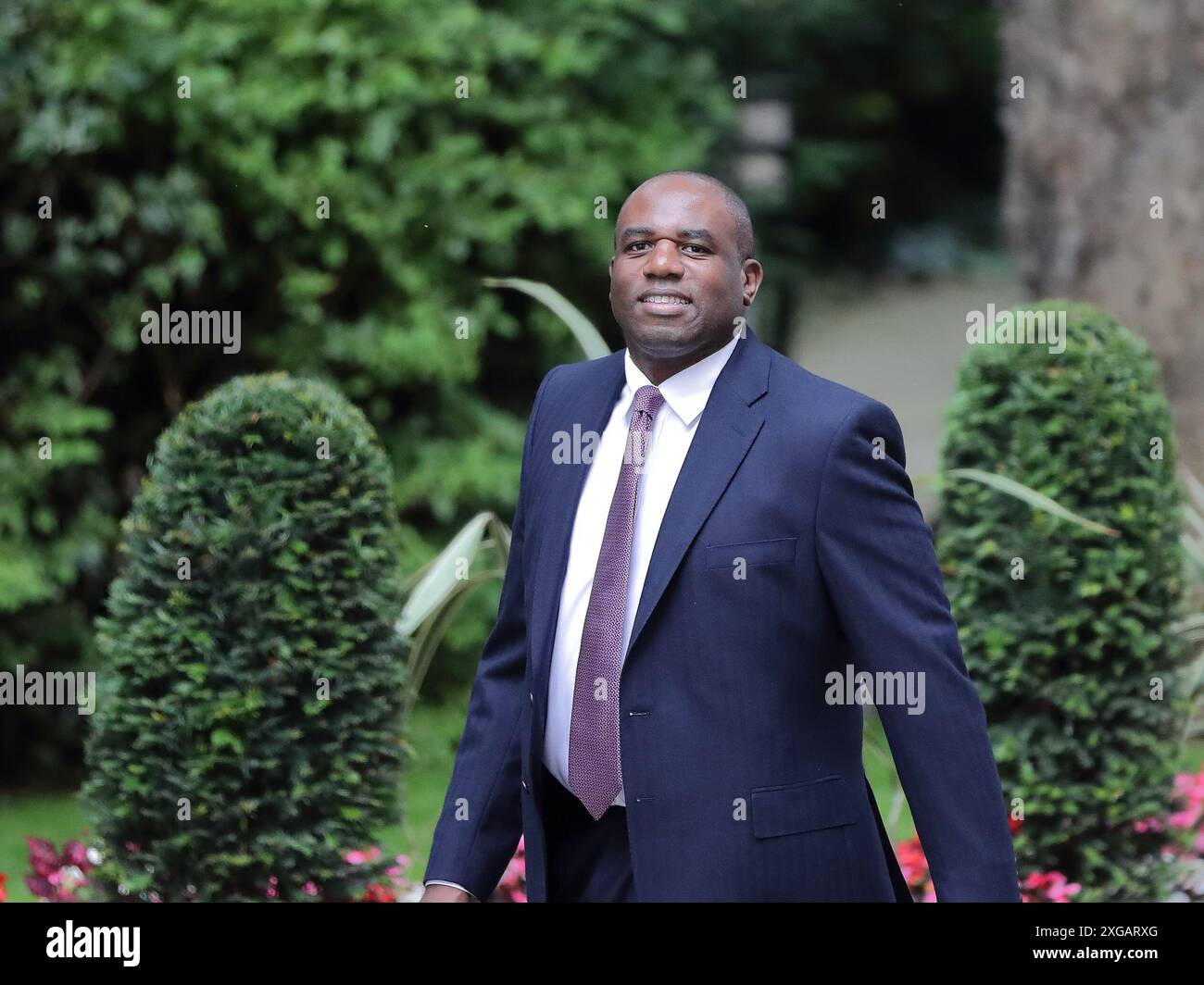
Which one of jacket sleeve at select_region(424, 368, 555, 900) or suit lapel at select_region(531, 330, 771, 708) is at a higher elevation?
suit lapel at select_region(531, 330, 771, 708)

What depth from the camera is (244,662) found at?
3.68m

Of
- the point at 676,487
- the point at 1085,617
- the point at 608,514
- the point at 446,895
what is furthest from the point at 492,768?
the point at 1085,617

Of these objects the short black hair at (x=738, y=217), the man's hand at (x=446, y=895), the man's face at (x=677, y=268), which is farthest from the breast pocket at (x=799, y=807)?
the short black hair at (x=738, y=217)

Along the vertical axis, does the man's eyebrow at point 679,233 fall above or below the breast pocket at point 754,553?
above

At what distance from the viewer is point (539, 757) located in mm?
2336

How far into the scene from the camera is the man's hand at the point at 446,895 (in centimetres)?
244

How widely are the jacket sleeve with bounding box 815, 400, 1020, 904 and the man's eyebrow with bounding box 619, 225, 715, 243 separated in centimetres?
35

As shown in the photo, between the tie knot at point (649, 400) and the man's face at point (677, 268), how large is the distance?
7 cm

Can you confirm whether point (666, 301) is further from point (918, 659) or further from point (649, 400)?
point (918, 659)

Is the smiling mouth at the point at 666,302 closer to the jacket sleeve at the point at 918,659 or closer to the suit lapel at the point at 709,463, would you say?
the suit lapel at the point at 709,463

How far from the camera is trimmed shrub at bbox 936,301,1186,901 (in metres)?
4.02

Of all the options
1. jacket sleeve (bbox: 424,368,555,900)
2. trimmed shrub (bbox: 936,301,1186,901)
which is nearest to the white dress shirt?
jacket sleeve (bbox: 424,368,555,900)

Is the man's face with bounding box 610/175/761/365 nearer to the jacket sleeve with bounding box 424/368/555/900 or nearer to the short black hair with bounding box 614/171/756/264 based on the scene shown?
the short black hair with bounding box 614/171/756/264
